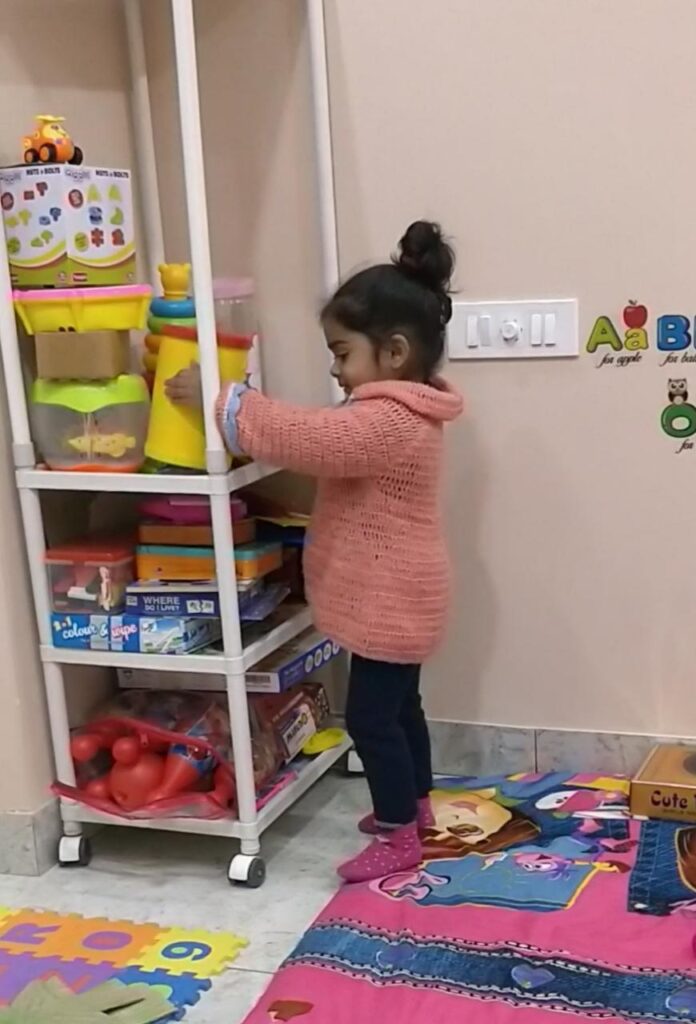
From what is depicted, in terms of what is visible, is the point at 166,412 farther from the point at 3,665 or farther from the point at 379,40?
the point at 379,40

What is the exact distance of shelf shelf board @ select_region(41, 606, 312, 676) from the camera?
1.72 metres

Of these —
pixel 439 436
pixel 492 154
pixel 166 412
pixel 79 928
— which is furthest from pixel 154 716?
pixel 492 154

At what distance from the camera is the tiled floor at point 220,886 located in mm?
1585

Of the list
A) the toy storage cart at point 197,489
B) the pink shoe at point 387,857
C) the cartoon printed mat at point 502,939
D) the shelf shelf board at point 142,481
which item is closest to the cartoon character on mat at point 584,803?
the cartoon printed mat at point 502,939

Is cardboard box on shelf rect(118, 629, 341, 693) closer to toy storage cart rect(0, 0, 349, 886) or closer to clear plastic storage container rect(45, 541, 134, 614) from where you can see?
toy storage cart rect(0, 0, 349, 886)

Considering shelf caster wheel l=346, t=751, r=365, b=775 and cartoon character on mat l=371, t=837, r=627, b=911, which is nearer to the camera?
cartoon character on mat l=371, t=837, r=627, b=911

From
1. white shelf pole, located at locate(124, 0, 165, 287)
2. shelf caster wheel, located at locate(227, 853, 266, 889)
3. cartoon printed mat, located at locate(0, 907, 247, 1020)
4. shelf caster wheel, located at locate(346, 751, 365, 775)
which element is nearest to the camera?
cartoon printed mat, located at locate(0, 907, 247, 1020)

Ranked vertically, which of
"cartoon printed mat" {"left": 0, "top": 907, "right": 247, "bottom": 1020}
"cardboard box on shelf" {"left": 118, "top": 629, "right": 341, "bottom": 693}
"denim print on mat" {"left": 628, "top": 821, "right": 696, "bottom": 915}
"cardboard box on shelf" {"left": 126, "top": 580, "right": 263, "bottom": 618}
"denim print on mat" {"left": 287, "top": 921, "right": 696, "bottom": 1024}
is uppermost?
"cardboard box on shelf" {"left": 126, "top": 580, "right": 263, "bottom": 618}

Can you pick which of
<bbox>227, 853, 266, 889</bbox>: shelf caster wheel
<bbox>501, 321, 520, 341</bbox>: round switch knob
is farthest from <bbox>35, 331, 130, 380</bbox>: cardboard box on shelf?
<bbox>227, 853, 266, 889</bbox>: shelf caster wheel

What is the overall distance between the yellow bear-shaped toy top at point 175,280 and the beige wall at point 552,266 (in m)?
0.36

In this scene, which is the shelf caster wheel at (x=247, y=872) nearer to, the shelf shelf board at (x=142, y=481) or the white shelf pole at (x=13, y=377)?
the shelf shelf board at (x=142, y=481)

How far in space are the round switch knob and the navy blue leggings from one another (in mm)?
536

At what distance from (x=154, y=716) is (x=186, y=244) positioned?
0.77 meters

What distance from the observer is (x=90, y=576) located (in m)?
1.80
